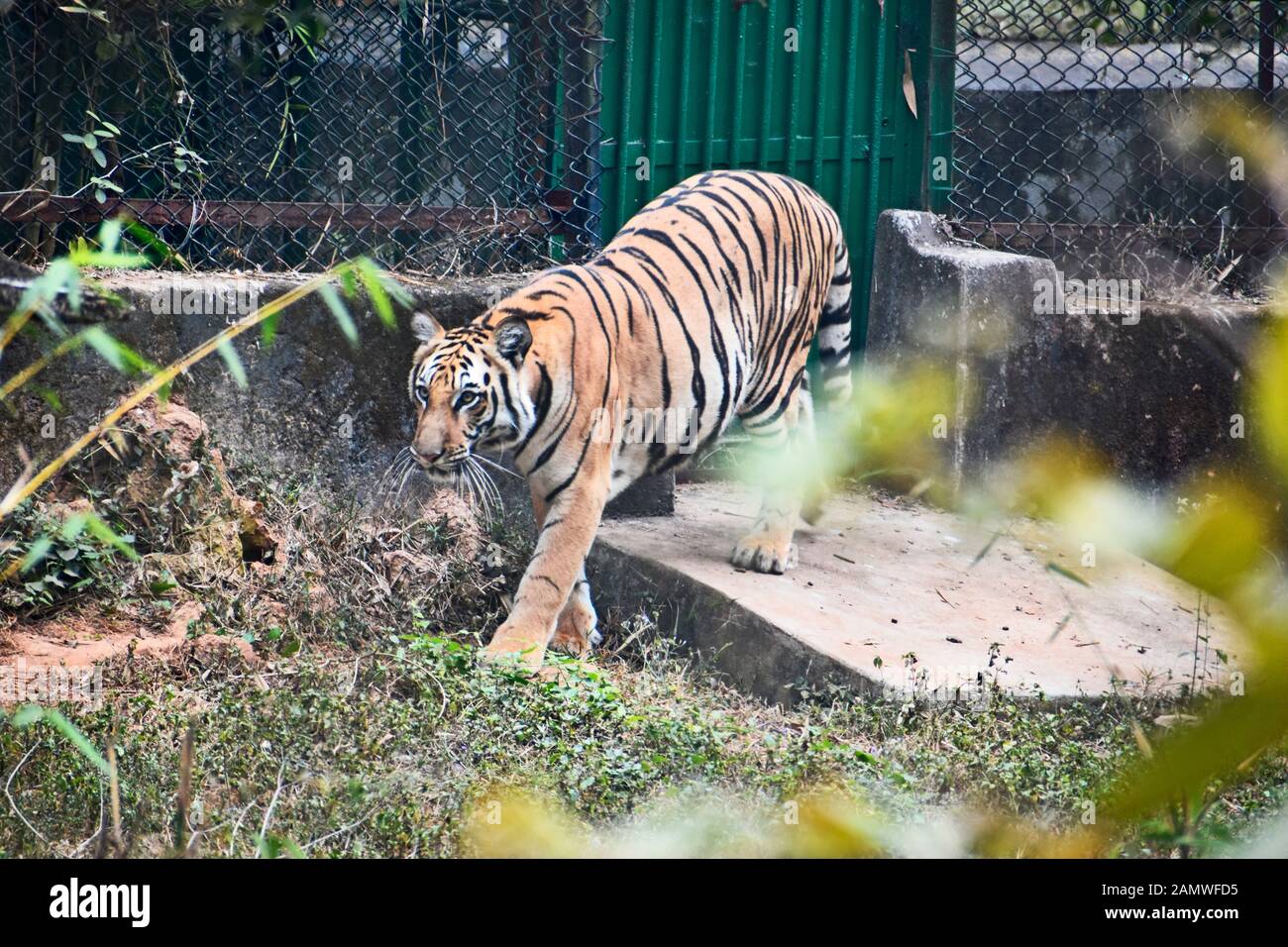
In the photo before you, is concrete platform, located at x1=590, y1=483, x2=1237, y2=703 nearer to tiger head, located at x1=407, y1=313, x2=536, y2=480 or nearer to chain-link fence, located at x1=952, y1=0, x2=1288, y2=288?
tiger head, located at x1=407, y1=313, x2=536, y2=480

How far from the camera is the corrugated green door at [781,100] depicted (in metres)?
6.15

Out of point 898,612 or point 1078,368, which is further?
point 1078,368

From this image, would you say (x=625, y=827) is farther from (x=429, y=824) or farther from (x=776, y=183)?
(x=776, y=183)

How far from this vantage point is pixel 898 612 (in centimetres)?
530

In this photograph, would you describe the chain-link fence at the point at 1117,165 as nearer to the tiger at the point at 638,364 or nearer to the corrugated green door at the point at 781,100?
the corrugated green door at the point at 781,100

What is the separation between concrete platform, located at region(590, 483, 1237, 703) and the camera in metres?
4.79

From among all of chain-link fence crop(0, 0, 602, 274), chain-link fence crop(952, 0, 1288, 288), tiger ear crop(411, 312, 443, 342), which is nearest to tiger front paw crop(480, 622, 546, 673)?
tiger ear crop(411, 312, 443, 342)

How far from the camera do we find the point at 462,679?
4422 millimetres

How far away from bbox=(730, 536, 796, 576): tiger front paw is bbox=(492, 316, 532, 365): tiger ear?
1241mm

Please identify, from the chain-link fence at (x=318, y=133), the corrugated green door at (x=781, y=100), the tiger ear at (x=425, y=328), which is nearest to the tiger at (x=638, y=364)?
the tiger ear at (x=425, y=328)

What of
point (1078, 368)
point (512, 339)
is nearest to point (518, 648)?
point (512, 339)

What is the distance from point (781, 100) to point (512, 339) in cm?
217

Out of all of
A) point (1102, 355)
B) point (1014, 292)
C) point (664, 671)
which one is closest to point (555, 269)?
point (664, 671)

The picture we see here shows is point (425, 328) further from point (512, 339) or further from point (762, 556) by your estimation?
point (762, 556)
